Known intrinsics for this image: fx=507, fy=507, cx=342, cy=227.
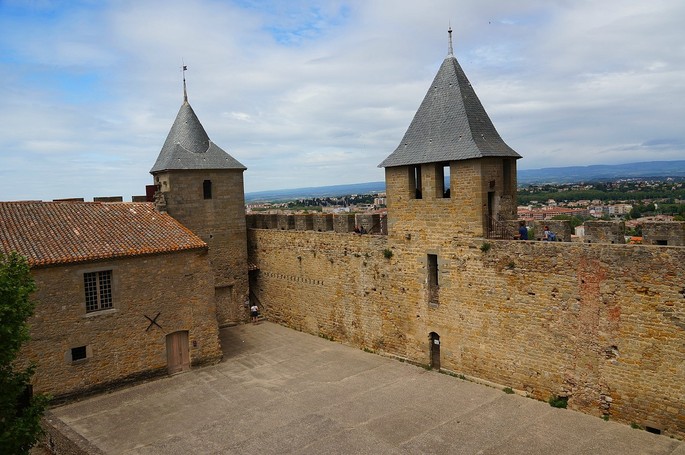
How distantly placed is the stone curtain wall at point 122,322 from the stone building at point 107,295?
3 centimetres

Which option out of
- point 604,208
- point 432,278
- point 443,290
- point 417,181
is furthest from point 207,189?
point 604,208

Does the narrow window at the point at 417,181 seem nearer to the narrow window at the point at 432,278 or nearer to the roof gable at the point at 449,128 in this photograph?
the roof gable at the point at 449,128

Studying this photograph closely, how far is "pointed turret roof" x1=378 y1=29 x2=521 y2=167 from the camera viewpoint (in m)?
13.5

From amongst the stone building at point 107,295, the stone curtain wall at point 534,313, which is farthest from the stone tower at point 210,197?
the stone curtain wall at point 534,313

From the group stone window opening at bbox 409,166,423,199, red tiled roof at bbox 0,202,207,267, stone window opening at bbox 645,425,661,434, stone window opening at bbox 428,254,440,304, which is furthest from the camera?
stone window opening at bbox 409,166,423,199

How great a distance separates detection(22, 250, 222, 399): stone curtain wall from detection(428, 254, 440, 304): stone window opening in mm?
6811

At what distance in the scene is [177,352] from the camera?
1554cm

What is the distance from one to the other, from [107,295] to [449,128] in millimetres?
10669

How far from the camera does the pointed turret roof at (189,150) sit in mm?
19359

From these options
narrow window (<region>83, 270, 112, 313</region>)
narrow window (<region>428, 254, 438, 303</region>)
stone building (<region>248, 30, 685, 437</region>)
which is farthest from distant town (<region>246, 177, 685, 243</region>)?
narrow window (<region>83, 270, 112, 313</region>)

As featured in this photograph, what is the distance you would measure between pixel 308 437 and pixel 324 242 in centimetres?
800

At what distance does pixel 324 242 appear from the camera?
17922mm

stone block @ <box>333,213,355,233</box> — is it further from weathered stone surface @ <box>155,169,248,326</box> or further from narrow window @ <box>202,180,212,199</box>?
narrow window @ <box>202,180,212,199</box>

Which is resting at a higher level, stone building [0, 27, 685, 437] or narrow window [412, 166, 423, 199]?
narrow window [412, 166, 423, 199]
